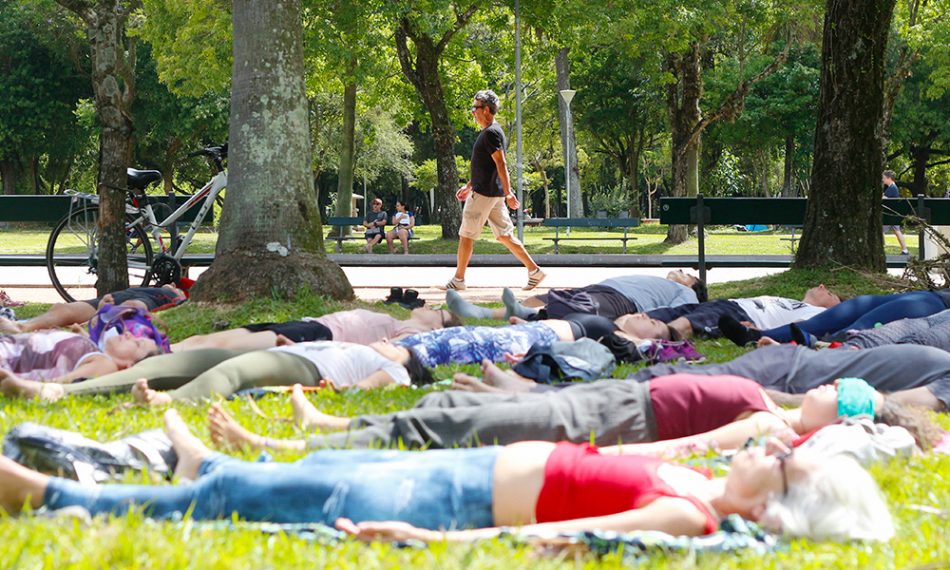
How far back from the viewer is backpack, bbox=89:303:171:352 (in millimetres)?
6348

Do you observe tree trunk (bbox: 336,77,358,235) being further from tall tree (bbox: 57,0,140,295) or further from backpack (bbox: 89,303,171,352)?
backpack (bbox: 89,303,171,352)

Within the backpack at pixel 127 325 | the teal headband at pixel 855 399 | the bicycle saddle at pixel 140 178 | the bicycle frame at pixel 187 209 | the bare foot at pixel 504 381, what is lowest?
the bare foot at pixel 504 381

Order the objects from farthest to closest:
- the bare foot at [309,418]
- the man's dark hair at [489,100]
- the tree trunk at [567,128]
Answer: the tree trunk at [567,128]
the man's dark hair at [489,100]
the bare foot at [309,418]

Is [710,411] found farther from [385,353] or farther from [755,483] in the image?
[385,353]

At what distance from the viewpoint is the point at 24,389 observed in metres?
5.27

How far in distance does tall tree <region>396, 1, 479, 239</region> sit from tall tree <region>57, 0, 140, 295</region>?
11751mm

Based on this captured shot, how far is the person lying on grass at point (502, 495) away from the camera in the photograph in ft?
10.9

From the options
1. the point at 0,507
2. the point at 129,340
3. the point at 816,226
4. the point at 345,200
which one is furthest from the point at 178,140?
the point at 0,507

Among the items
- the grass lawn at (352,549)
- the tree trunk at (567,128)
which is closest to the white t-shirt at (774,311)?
the grass lawn at (352,549)

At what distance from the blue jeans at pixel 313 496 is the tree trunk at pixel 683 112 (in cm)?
2230

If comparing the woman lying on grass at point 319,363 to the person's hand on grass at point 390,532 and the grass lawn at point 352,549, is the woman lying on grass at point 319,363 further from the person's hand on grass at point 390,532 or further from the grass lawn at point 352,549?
the person's hand on grass at point 390,532

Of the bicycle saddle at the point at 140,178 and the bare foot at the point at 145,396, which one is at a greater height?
the bicycle saddle at the point at 140,178

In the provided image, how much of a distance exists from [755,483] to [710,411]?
3.67ft

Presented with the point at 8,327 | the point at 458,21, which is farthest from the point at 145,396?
the point at 458,21
